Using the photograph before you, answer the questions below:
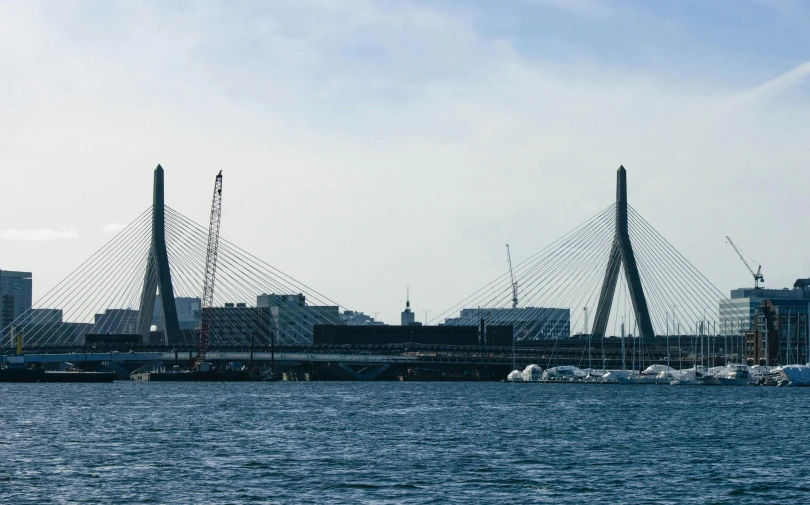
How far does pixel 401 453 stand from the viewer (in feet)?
210

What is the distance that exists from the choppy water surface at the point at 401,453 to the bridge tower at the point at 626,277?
4083cm

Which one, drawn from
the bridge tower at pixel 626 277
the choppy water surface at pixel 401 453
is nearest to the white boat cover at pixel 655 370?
the bridge tower at pixel 626 277

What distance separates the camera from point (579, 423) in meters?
86.8

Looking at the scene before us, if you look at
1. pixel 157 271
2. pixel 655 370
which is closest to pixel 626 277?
pixel 655 370

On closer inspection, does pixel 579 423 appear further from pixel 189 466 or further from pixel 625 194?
pixel 625 194

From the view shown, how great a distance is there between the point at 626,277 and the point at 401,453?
9471 centimetres

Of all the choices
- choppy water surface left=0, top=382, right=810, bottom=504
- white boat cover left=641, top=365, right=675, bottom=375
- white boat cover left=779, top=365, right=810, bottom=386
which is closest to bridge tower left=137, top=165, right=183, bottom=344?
choppy water surface left=0, top=382, right=810, bottom=504

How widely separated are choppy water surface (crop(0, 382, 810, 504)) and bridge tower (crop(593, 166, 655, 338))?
134ft

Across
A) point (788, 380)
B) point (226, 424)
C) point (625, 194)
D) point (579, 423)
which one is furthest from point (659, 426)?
point (788, 380)

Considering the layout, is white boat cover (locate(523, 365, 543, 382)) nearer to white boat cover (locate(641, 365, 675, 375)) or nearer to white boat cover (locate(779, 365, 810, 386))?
white boat cover (locate(641, 365, 675, 375))

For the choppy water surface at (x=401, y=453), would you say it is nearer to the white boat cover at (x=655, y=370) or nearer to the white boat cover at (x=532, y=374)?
the white boat cover at (x=655, y=370)

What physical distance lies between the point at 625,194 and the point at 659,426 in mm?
80485

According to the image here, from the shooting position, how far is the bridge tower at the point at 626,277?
153m

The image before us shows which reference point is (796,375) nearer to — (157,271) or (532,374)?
(532,374)
